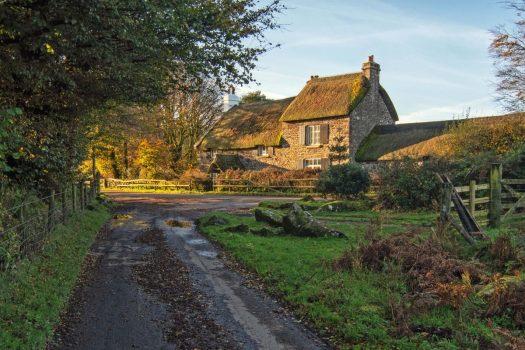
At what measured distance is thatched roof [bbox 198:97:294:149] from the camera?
43.1 meters

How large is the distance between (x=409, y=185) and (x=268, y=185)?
1718 cm

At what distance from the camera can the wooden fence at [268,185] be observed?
34281 millimetres

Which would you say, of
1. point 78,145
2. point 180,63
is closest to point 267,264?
point 180,63

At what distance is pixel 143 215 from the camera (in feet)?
72.2

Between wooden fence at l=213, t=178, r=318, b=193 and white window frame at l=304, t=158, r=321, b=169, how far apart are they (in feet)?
14.2

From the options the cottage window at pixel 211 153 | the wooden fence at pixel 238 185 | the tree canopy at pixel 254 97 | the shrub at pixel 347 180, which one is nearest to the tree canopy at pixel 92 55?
the shrub at pixel 347 180

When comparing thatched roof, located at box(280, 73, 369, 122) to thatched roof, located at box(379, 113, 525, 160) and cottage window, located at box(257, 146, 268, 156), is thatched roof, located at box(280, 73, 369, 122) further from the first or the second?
thatched roof, located at box(379, 113, 525, 160)

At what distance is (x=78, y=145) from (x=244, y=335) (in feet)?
40.4

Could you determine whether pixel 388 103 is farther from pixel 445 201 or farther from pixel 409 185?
pixel 445 201

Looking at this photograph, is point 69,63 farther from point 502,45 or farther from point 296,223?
point 502,45

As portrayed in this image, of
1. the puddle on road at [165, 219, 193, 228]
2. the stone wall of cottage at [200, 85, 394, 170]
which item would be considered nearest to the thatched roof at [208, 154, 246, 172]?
the stone wall of cottage at [200, 85, 394, 170]

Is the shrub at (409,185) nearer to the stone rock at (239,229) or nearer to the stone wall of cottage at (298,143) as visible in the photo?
the stone rock at (239,229)

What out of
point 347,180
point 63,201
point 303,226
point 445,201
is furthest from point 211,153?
point 445,201

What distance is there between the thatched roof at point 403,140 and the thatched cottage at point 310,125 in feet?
3.42
